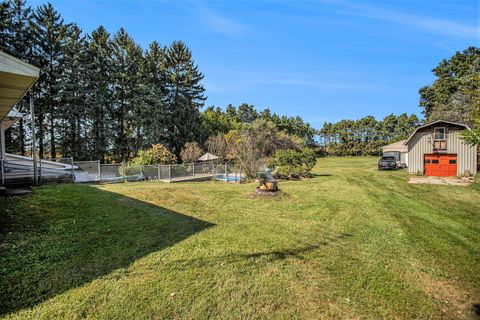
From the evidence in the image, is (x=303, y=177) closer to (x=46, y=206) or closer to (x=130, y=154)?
(x=46, y=206)

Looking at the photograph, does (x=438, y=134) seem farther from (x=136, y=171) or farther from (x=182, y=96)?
(x=182, y=96)

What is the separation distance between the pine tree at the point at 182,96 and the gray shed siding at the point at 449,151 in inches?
876

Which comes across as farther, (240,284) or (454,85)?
(454,85)

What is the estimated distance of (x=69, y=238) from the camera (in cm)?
442

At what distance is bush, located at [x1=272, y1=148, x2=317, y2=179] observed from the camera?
16.6 m

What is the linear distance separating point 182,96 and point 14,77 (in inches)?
1093

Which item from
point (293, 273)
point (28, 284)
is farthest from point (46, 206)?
point (293, 273)

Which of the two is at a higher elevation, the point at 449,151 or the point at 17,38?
the point at 17,38

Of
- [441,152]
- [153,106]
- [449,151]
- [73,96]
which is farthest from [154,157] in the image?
[449,151]

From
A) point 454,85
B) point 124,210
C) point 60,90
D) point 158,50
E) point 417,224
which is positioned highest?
point 158,50

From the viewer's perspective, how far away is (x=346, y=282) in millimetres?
3477

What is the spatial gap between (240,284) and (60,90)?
1078 inches

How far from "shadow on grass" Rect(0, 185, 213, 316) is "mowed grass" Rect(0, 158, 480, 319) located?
2 centimetres

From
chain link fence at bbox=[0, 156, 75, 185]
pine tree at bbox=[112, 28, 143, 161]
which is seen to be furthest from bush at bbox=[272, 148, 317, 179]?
pine tree at bbox=[112, 28, 143, 161]
